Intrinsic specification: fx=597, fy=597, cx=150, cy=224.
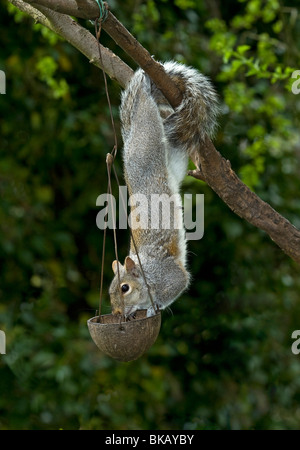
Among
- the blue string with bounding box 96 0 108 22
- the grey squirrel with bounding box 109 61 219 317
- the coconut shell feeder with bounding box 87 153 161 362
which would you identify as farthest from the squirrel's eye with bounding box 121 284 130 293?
the blue string with bounding box 96 0 108 22

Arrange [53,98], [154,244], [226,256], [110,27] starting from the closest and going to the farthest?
[110,27] → [154,244] → [53,98] → [226,256]

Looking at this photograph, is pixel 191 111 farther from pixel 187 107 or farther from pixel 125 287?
pixel 125 287

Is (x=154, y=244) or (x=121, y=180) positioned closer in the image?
(x=154, y=244)

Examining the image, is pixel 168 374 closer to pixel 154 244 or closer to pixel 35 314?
pixel 35 314

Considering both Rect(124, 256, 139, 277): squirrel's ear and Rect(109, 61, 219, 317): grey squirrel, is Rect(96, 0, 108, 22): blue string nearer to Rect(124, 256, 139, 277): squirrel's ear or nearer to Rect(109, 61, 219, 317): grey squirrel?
Rect(109, 61, 219, 317): grey squirrel

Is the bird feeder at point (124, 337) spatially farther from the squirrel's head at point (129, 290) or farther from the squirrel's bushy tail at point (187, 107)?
the squirrel's bushy tail at point (187, 107)

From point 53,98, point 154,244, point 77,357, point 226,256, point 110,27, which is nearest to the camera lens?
point 110,27

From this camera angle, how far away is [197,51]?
2471 mm

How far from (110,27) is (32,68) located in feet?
4.10

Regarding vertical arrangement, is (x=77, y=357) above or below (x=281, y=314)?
below

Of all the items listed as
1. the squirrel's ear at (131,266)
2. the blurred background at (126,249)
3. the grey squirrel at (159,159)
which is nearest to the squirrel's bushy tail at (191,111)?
the grey squirrel at (159,159)

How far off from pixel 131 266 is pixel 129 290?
0.21 feet

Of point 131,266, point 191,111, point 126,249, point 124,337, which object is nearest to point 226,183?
point 191,111

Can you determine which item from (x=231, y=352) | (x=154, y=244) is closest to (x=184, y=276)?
(x=154, y=244)
